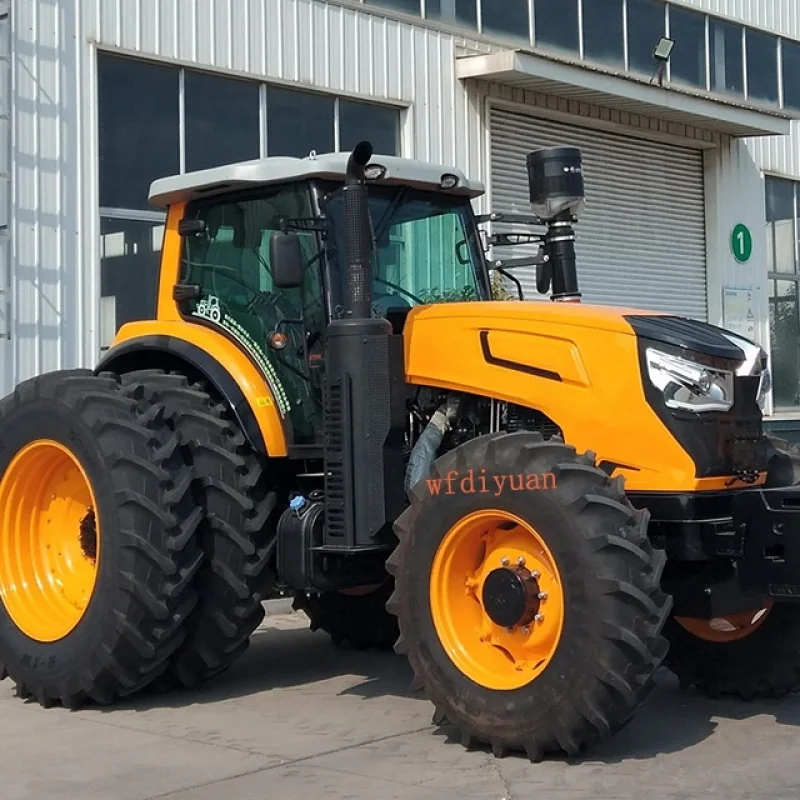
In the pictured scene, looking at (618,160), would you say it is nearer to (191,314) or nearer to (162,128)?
(162,128)

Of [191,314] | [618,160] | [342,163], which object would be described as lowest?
[191,314]

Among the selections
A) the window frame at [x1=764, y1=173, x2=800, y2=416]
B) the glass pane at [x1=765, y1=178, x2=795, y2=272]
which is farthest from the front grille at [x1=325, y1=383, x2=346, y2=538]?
the glass pane at [x1=765, y1=178, x2=795, y2=272]

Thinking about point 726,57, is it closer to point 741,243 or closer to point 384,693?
point 741,243

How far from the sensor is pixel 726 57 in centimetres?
1827

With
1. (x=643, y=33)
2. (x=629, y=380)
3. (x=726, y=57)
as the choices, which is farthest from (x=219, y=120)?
(x=726, y=57)

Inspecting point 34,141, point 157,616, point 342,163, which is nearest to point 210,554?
point 157,616

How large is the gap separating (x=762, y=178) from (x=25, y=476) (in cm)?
1377

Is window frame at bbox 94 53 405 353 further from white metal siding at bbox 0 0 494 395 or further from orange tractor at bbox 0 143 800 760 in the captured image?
orange tractor at bbox 0 143 800 760

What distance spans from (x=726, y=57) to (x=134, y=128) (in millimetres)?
9599

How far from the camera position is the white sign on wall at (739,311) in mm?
18219

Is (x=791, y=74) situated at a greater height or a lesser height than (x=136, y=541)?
greater

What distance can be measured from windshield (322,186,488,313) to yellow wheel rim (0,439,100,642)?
1845mm

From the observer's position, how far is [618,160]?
16797 millimetres
